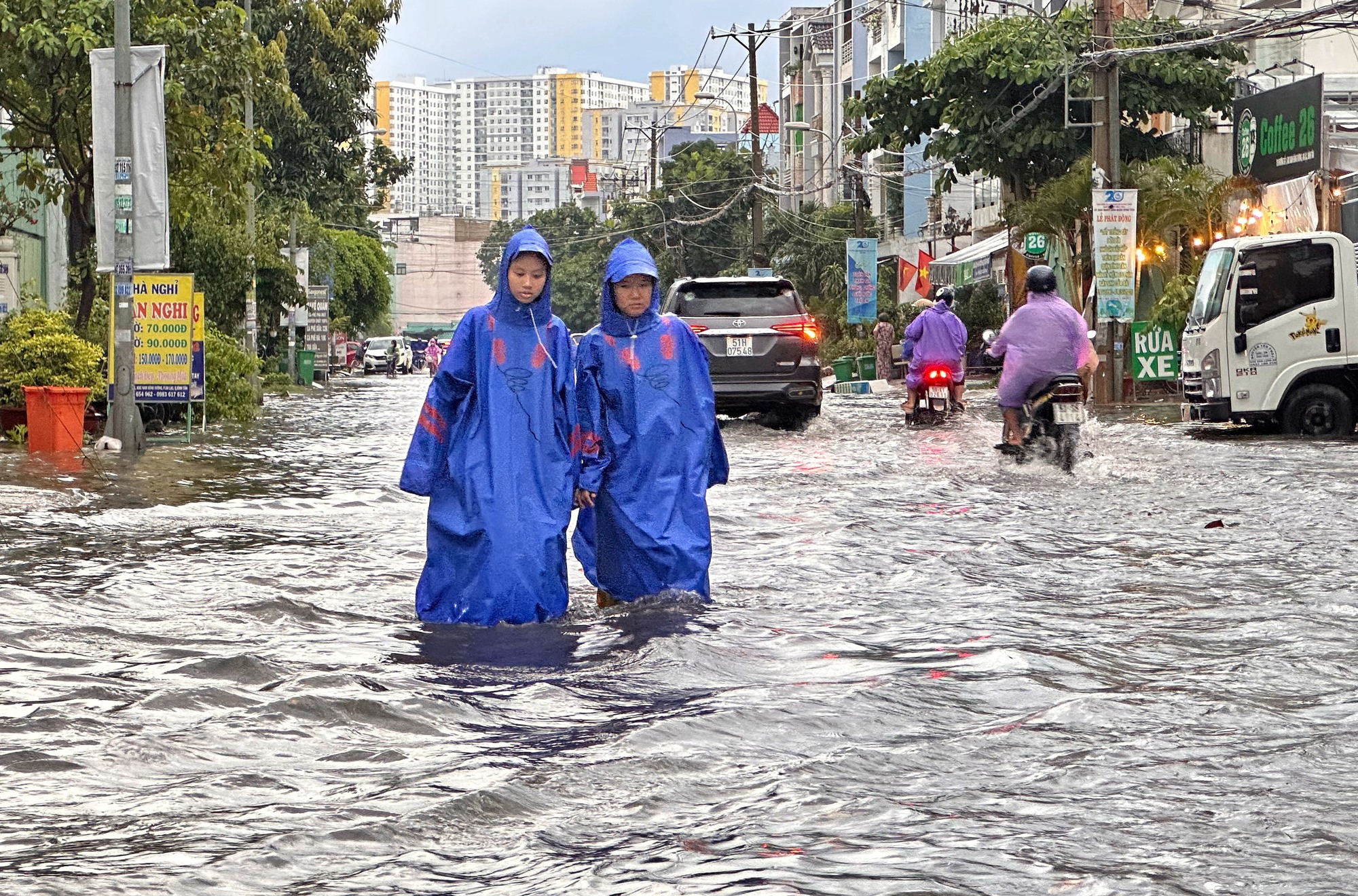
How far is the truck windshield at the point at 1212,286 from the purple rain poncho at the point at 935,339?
2.89 m

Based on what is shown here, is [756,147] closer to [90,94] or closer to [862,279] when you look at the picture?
[862,279]

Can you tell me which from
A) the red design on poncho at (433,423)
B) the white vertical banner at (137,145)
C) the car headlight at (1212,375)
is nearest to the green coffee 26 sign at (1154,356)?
the car headlight at (1212,375)

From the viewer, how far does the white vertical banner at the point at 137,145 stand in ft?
59.5

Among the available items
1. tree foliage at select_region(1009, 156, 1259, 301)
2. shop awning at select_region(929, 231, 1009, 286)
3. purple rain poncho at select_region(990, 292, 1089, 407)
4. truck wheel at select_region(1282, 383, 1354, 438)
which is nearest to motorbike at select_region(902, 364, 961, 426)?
truck wheel at select_region(1282, 383, 1354, 438)

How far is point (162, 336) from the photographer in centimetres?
1992

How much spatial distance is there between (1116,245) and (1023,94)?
1206 cm

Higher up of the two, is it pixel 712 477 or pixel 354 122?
pixel 354 122

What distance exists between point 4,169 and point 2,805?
29735mm

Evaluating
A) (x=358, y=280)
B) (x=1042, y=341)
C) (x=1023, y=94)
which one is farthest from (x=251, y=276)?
(x=358, y=280)

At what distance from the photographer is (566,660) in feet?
23.1

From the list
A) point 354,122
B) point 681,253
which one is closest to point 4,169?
point 354,122

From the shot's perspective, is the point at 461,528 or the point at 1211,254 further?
the point at 1211,254

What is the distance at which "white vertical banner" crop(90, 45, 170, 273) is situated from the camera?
18.1 meters

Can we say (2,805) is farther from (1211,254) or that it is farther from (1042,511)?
(1211,254)
